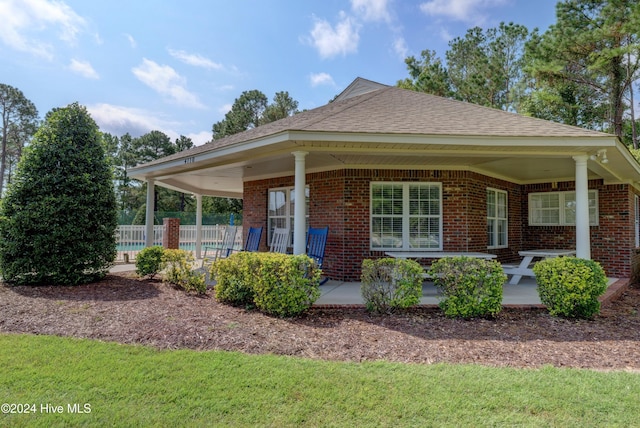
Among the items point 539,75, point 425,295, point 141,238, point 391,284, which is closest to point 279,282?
point 391,284

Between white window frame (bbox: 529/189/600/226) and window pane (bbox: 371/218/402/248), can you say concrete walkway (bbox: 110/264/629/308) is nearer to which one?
window pane (bbox: 371/218/402/248)

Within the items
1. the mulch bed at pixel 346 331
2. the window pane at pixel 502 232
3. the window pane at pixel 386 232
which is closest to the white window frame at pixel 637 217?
the window pane at pixel 502 232

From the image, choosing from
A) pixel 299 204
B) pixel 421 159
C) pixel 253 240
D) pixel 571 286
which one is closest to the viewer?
pixel 571 286

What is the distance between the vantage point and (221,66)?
37.5 ft

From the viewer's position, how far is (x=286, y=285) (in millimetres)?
4777

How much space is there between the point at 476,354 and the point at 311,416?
2009 millimetres

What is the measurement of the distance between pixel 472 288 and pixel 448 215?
3.25m

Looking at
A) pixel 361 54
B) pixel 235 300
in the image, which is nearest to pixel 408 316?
pixel 235 300

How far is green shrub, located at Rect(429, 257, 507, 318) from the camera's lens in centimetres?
475

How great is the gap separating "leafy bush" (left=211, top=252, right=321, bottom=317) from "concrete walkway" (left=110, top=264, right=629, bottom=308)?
0.56 m

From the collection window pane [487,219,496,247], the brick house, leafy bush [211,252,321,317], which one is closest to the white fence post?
the brick house

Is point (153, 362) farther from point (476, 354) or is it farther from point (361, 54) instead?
point (361, 54)

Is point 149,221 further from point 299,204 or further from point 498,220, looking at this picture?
point 498,220

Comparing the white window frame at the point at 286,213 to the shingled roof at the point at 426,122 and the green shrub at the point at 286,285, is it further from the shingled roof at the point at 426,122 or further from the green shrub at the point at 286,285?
the green shrub at the point at 286,285
